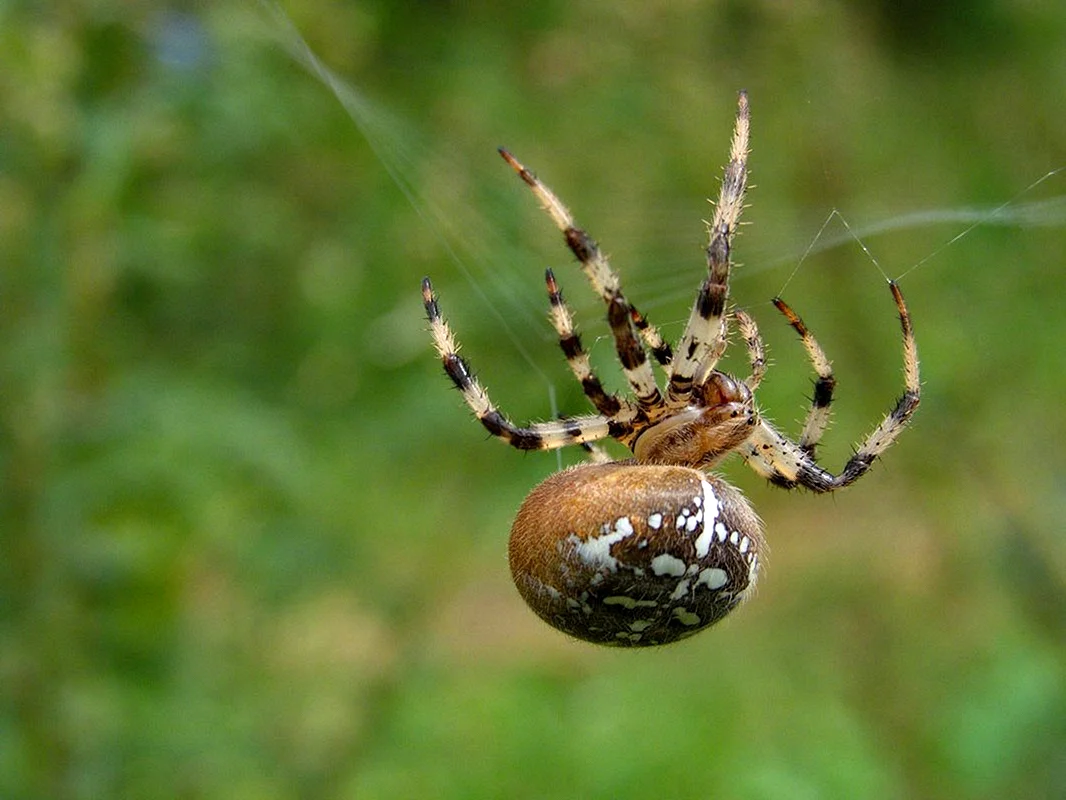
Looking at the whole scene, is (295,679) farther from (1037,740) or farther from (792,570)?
(792,570)

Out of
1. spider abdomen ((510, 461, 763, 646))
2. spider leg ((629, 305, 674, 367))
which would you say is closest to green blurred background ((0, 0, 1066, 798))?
spider leg ((629, 305, 674, 367))

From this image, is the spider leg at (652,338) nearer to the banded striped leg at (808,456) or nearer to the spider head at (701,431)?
the spider head at (701,431)

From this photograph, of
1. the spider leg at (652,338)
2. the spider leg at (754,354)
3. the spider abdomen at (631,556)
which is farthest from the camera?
the spider leg at (754,354)

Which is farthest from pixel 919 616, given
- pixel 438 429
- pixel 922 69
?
pixel 922 69

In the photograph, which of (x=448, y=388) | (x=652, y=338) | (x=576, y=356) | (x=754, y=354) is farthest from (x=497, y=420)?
(x=448, y=388)

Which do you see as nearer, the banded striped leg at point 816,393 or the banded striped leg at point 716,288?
the banded striped leg at point 716,288

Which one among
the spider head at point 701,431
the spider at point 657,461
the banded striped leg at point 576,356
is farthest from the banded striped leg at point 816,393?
the banded striped leg at point 576,356
